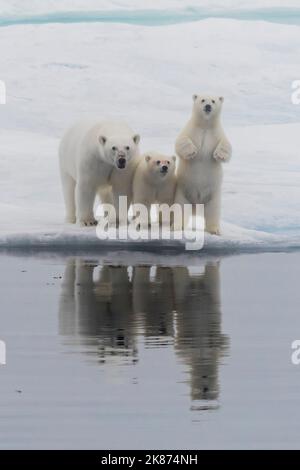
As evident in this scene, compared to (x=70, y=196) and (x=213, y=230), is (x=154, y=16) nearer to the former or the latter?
(x=70, y=196)

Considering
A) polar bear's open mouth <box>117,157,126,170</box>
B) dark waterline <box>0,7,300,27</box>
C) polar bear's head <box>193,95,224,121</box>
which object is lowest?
polar bear's open mouth <box>117,157,126,170</box>

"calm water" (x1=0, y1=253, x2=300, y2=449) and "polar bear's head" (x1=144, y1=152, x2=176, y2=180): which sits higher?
"polar bear's head" (x1=144, y1=152, x2=176, y2=180)

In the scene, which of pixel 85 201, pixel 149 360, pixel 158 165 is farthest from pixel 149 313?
pixel 85 201

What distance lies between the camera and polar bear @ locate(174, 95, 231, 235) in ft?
42.0

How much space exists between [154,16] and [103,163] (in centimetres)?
2535

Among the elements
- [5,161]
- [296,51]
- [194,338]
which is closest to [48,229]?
[194,338]

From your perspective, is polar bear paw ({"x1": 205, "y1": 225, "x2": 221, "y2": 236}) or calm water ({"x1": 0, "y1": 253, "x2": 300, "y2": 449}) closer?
calm water ({"x1": 0, "y1": 253, "x2": 300, "y2": 449})

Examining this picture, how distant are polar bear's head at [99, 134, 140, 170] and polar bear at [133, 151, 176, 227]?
0.48 ft

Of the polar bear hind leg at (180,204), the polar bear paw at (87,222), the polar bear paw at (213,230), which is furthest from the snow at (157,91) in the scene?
the polar bear hind leg at (180,204)

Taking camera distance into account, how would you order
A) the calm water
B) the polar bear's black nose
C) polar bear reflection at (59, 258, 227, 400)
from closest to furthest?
the calm water, polar bear reflection at (59, 258, 227, 400), the polar bear's black nose

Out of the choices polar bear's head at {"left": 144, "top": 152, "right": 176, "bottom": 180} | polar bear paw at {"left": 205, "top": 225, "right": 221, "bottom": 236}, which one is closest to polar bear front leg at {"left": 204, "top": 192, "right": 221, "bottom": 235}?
polar bear paw at {"left": 205, "top": 225, "right": 221, "bottom": 236}

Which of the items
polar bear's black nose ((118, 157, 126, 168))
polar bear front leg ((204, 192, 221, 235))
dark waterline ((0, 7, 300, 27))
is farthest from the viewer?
dark waterline ((0, 7, 300, 27))

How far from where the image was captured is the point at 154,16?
37531mm

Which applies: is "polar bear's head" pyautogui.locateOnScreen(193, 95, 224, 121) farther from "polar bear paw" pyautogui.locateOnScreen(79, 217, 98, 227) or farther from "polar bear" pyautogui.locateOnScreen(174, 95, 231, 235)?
"polar bear paw" pyautogui.locateOnScreen(79, 217, 98, 227)
